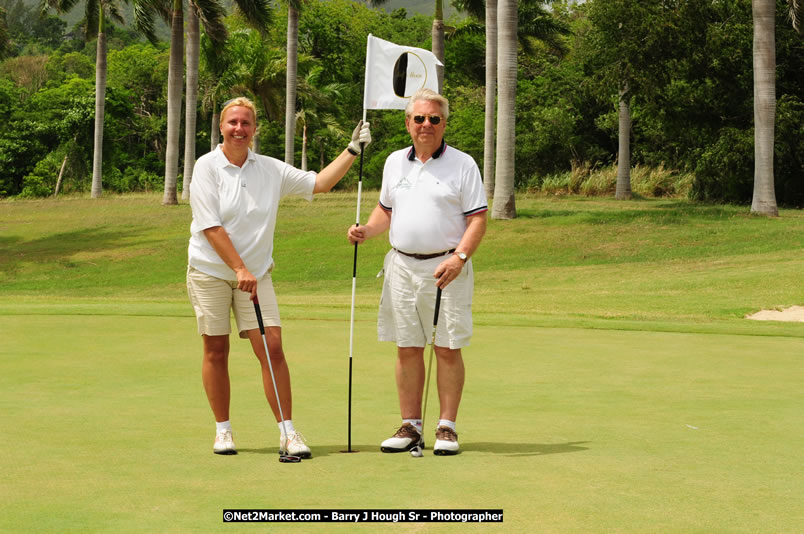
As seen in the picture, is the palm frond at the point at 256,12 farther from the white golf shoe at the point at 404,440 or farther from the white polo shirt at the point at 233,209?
the white golf shoe at the point at 404,440

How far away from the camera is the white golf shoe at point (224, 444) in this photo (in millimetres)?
5258

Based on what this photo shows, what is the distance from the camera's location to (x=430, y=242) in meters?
5.81

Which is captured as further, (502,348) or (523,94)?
(523,94)

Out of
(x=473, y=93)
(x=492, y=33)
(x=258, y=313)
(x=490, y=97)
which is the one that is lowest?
(x=258, y=313)

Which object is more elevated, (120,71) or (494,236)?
(120,71)

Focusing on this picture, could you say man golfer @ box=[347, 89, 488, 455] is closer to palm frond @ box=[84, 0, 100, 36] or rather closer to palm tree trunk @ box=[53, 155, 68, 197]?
palm frond @ box=[84, 0, 100, 36]

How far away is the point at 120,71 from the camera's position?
77.9 metres

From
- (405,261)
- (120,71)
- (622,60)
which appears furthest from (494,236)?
(120,71)

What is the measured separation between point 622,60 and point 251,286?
100 ft

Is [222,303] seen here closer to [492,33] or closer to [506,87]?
[506,87]

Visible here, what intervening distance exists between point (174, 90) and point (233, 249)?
114 feet

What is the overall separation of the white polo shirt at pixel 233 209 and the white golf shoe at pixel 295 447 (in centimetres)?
101

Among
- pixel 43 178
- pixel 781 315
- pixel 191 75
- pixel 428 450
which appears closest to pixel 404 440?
pixel 428 450

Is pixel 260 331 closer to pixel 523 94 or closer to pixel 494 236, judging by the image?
pixel 494 236
